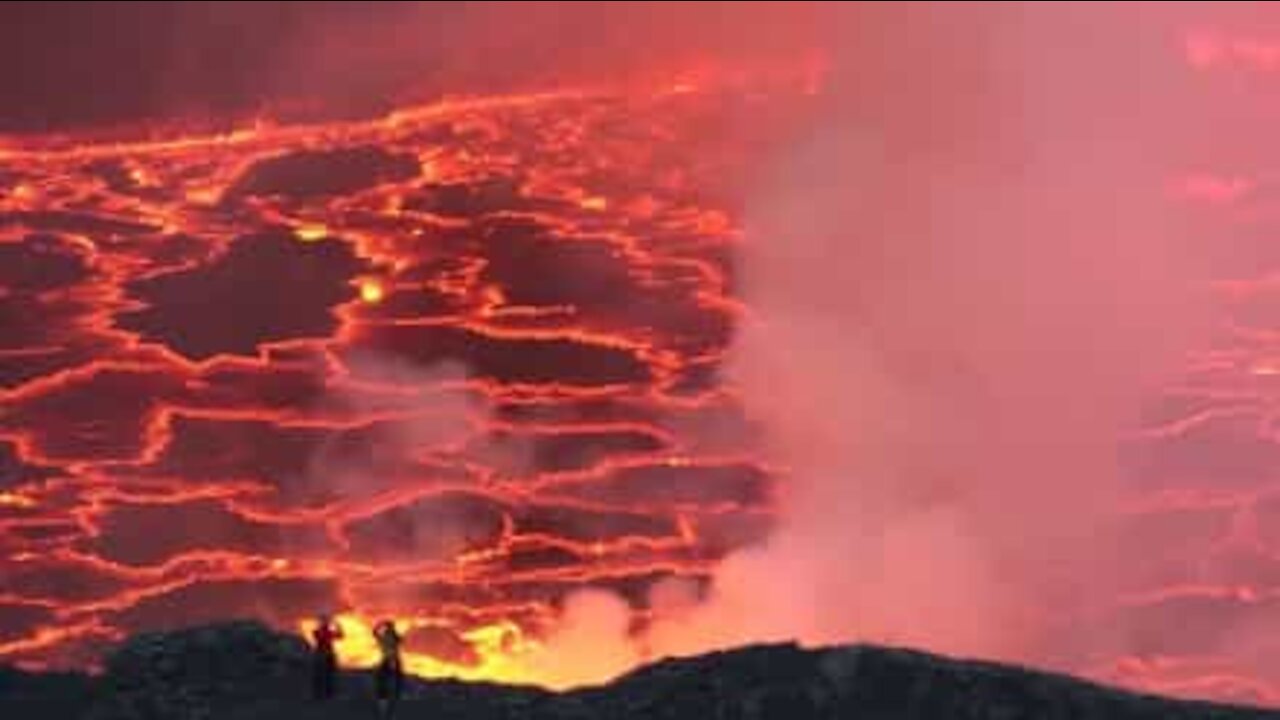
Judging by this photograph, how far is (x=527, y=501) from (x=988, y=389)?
1537cm

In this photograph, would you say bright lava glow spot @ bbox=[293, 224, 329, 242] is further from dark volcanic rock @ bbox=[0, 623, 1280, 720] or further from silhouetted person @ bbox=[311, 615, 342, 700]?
silhouetted person @ bbox=[311, 615, 342, 700]

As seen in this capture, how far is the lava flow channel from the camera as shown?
164 ft

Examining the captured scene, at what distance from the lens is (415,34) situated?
106125 millimetres

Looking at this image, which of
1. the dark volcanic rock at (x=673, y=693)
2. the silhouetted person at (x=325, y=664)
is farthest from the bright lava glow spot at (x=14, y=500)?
the silhouetted person at (x=325, y=664)

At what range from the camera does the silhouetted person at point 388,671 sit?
30.0m

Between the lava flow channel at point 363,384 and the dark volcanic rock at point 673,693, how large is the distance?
13.8 m

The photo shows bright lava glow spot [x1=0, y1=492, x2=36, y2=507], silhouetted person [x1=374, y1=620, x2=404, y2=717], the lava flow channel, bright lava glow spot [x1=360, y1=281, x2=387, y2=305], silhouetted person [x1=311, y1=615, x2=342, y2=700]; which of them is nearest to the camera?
silhouetted person [x1=374, y1=620, x2=404, y2=717]

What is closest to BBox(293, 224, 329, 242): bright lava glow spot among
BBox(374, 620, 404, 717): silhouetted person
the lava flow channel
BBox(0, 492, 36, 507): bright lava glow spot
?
the lava flow channel

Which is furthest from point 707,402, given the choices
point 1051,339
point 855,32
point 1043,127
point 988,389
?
point 855,32

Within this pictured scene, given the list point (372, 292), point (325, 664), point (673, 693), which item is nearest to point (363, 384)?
point (372, 292)

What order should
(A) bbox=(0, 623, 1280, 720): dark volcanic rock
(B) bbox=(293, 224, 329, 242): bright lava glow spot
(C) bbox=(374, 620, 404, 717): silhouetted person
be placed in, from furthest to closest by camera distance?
1. (B) bbox=(293, 224, 329, 242): bright lava glow spot
2. (A) bbox=(0, 623, 1280, 720): dark volcanic rock
3. (C) bbox=(374, 620, 404, 717): silhouetted person

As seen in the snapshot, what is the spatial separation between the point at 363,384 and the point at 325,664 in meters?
31.3

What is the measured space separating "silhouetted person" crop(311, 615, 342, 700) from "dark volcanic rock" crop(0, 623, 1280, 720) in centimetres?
17

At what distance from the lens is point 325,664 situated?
30.8 metres
